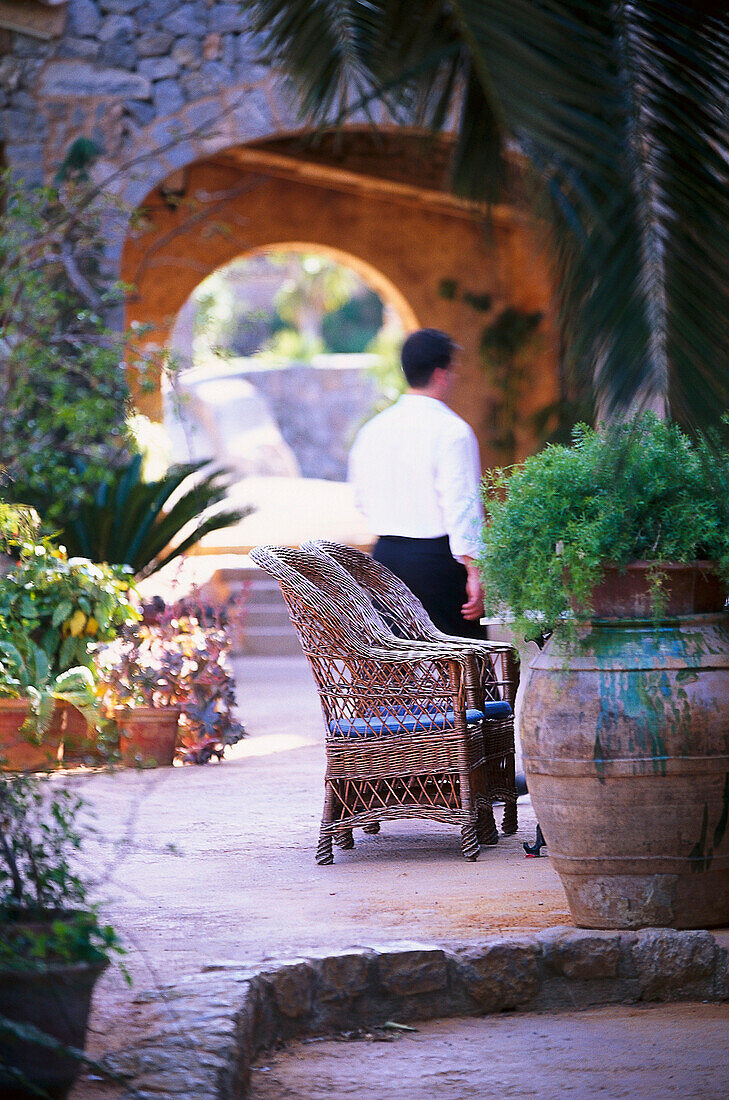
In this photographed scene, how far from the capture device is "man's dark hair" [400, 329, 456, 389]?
430 cm

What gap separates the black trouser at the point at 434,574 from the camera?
4305mm

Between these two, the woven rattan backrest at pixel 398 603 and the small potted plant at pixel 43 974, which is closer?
the small potted plant at pixel 43 974

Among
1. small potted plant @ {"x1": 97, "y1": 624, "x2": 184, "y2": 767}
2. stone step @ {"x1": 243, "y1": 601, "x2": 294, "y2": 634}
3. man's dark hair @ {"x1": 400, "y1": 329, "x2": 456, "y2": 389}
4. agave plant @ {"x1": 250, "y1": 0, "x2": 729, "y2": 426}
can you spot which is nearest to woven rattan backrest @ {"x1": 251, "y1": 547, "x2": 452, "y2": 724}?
man's dark hair @ {"x1": 400, "y1": 329, "x2": 456, "y2": 389}

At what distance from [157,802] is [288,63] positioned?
129 inches

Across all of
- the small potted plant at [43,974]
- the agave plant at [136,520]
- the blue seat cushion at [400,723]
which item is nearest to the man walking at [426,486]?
the blue seat cushion at [400,723]

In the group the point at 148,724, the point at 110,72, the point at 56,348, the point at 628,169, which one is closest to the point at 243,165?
the point at 110,72

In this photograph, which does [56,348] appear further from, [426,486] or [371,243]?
[371,243]

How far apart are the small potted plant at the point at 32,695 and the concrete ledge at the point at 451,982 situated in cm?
266

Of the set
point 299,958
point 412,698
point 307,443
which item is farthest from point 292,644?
point 307,443

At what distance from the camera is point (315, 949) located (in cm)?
269

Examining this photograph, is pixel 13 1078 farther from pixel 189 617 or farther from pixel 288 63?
pixel 189 617

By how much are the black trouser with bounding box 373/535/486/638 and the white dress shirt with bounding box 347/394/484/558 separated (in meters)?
0.04

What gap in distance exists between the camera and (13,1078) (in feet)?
6.27

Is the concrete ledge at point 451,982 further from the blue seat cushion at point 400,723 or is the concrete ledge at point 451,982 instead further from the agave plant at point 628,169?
the agave plant at point 628,169
